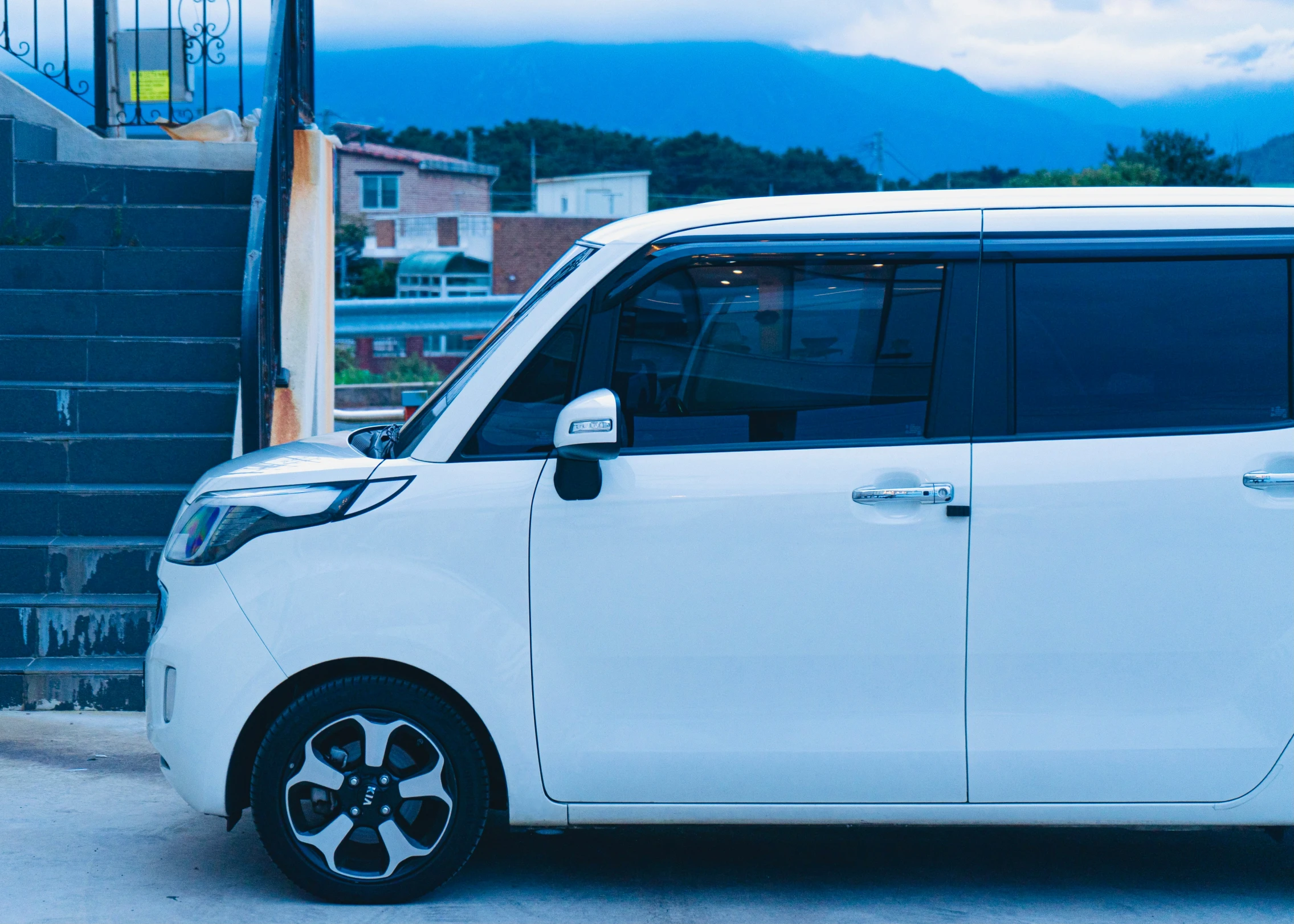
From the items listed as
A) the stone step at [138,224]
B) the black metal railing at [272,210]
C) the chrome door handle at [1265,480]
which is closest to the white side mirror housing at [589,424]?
the chrome door handle at [1265,480]

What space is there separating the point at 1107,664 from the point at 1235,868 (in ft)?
4.06

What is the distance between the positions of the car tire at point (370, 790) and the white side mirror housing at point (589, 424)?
83cm

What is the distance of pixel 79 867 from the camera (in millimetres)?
4199

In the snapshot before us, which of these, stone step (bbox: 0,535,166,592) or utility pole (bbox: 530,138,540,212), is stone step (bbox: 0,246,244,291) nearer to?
stone step (bbox: 0,535,166,592)

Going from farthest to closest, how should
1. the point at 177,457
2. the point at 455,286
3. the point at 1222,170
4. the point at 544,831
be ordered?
the point at 455,286, the point at 1222,170, the point at 177,457, the point at 544,831

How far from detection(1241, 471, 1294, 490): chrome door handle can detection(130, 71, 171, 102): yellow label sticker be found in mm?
8166

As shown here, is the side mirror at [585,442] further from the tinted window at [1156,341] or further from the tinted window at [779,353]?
the tinted window at [1156,341]

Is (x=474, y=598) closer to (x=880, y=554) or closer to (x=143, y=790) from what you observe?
(x=880, y=554)

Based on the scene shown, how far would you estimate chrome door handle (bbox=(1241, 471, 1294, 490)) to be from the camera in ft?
12.1

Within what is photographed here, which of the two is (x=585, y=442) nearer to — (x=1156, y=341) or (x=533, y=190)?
(x=1156, y=341)

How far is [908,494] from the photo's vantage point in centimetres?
366

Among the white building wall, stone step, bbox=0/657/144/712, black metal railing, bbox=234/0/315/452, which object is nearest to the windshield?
black metal railing, bbox=234/0/315/452

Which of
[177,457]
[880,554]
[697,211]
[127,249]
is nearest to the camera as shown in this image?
[880,554]

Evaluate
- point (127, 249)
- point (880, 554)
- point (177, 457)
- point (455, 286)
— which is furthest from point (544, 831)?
point (455, 286)
